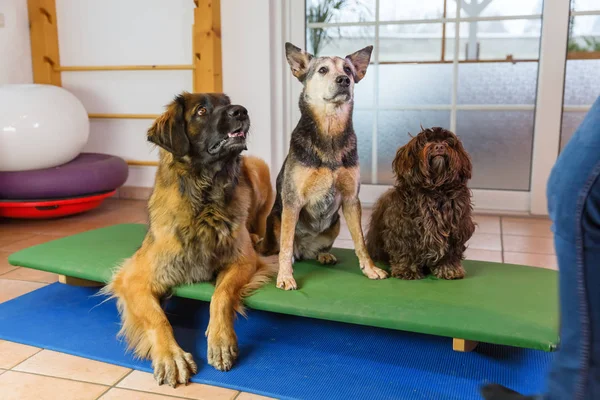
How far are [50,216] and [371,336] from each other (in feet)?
9.74

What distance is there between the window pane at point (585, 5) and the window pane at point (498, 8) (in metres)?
0.22

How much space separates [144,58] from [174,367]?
352cm

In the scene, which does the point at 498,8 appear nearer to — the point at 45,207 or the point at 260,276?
the point at 260,276

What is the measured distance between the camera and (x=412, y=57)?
14.6 ft

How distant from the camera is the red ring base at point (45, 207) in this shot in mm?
3934

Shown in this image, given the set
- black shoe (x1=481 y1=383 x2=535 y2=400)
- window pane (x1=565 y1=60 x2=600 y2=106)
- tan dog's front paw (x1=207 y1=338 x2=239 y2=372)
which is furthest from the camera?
window pane (x1=565 y1=60 x2=600 y2=106)

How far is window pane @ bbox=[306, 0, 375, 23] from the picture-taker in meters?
4.49

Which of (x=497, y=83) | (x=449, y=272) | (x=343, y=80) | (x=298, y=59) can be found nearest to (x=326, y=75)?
(x=343, y=80)

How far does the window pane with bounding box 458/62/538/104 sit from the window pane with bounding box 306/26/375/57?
82 cm

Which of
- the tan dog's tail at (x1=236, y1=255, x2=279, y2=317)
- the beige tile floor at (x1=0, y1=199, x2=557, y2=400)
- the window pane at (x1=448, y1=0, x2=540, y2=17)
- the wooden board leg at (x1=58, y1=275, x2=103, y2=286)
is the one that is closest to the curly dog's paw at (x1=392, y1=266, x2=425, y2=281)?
the tan dog's tail at (x1=236, y1=255, x2=279, y2=317)

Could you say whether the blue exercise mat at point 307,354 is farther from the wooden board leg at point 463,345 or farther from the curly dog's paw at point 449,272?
the curly dog's paw at point 449,272

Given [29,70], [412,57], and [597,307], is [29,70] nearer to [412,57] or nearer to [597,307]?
[412,57]

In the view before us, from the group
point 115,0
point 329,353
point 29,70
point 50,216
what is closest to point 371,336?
point 329,353

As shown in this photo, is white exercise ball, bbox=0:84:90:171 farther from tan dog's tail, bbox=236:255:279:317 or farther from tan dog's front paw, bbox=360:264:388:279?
tan dog's front paw, bbox=360:264:388:279
